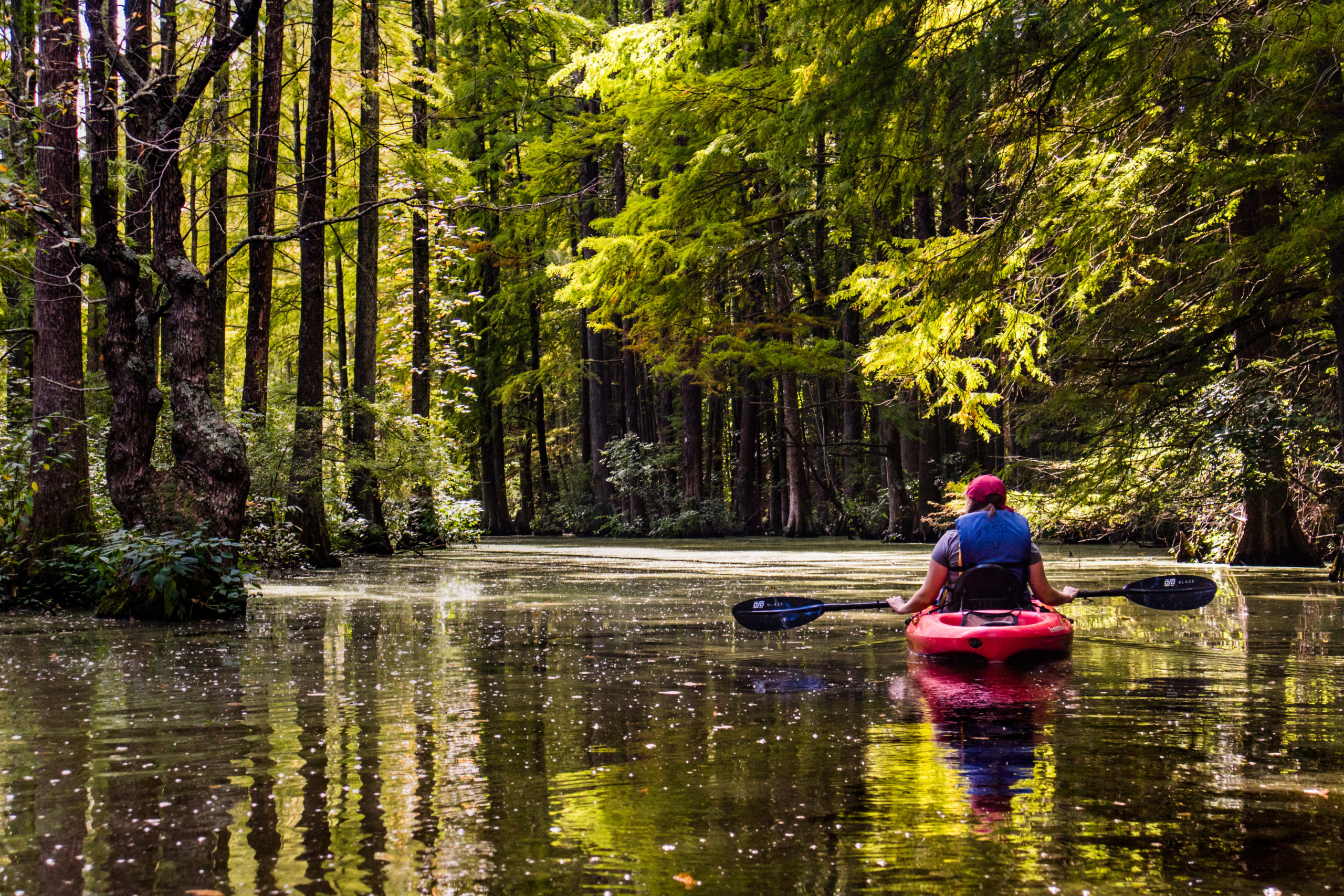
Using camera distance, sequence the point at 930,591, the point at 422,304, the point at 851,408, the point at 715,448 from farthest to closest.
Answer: the point at 715,448 < the point at 851,408 < the point at 422,304 < the point at 930,591

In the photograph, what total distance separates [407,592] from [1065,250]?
857 centimetres

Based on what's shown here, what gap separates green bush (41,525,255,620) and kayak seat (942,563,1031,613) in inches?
272

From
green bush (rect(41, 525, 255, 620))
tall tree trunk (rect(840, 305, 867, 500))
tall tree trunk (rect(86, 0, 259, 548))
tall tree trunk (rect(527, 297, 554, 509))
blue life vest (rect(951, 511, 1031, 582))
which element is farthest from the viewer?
Result: tall tree trunk (rect(527, 297, 554, 509))

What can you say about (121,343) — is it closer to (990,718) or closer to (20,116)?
(20,116)

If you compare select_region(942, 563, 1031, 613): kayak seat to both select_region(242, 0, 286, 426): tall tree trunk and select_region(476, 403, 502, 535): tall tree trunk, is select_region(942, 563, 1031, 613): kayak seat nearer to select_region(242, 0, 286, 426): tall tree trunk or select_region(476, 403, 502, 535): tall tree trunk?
select_region(242, 0, 286, 426): tall tree trunk

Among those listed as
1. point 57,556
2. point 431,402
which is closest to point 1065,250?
point 57,556

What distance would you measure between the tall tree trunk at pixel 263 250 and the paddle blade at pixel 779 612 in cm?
992

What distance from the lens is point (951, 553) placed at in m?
8.61

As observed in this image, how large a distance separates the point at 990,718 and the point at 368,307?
19.6 m

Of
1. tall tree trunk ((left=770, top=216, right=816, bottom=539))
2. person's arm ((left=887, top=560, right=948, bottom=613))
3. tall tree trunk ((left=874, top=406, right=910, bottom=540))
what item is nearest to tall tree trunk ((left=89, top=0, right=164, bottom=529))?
person's arm ((left=887, top=560, right=948, bottom=613))

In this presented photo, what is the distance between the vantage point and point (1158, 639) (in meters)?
9.51

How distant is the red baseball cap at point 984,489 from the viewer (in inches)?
335

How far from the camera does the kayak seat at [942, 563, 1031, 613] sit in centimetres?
823

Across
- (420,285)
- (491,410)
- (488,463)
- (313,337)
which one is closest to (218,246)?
(313,337)
